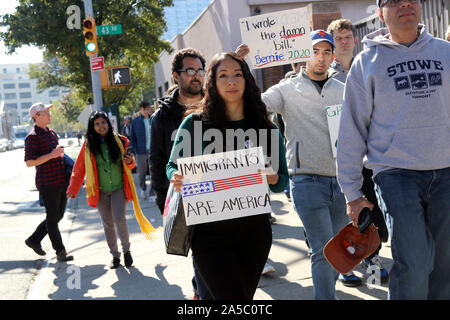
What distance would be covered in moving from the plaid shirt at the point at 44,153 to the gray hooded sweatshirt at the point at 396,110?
4676 millimetres

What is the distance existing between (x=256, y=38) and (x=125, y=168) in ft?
7.78

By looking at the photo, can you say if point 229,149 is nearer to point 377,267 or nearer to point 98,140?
point 377,267

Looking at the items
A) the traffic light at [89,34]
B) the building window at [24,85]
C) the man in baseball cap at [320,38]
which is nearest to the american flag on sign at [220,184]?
the man in baseball cap at [320,38]

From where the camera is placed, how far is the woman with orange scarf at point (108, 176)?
20.3ft

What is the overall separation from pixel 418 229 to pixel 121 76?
1291 cm

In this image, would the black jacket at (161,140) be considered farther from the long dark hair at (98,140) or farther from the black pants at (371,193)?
the long dark hair at (98,140)

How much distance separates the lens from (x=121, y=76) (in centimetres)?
1462

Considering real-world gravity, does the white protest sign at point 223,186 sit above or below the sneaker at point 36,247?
above

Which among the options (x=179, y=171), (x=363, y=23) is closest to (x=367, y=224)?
(x=179, y=171)

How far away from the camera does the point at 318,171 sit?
3896mm

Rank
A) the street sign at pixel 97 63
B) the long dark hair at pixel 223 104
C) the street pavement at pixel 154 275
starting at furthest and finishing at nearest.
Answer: the street sign at pixel 97 63, the street pavement at pixel 154 275, the long dark hair at pixel 223 104

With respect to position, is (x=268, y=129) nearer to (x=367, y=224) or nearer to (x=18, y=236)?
(x=367, y=224)

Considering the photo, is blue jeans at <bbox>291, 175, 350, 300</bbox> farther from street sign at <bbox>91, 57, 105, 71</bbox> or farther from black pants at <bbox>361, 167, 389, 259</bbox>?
street sign at <bbox>91, 57, 105, 71</bbox>

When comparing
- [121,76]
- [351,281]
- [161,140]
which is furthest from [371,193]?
[121,76]
